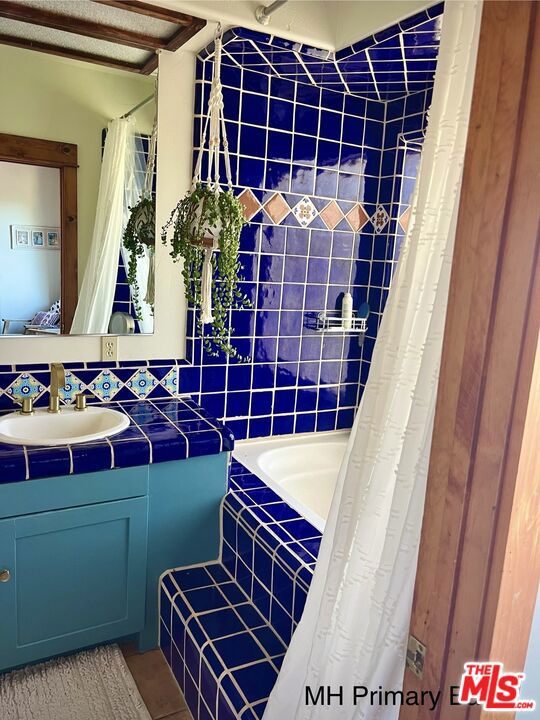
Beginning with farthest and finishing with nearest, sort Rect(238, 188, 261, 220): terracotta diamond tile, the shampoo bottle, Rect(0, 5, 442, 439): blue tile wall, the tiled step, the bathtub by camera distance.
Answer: the shampoo bottle → the bathtub → Rect(238, 188, 261, 220): terracotta diamond tile → Rect(0, 5, 442, 439): blue tile wall → the tiled step

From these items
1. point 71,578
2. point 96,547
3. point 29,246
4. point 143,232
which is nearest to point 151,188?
point 143,232

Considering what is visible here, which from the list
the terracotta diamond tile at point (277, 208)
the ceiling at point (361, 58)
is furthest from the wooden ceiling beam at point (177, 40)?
the terracotta diamond tile at point (277, 208)

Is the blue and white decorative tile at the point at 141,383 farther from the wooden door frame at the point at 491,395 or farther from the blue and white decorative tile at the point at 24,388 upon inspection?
the wooden door frame at the point at 491,395

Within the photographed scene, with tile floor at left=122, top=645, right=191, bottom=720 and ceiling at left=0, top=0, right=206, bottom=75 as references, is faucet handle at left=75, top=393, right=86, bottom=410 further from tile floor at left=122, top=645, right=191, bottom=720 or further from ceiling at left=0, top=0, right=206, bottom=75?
ceiling at left=0, top=0, right=206, bottom=75

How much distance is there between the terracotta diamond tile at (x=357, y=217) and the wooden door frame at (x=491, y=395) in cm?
203

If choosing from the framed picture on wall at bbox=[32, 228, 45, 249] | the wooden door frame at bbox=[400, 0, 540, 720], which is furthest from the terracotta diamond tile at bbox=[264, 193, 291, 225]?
the wooden door frame at bbox=[400, 0, 540, 720]

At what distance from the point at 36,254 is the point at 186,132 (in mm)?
806

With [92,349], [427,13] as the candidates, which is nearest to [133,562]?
[92,349]

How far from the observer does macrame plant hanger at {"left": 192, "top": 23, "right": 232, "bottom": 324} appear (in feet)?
6.81

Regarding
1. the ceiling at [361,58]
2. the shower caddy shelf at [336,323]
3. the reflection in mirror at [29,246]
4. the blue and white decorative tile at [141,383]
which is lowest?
the blue and white decorative tile at [141,383]

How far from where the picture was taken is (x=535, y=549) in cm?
85

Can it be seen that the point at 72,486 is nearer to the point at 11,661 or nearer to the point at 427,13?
the point at 11,661

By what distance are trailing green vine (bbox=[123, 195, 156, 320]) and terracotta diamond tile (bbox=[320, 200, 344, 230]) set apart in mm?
851

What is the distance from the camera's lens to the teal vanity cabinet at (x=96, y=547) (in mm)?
1835
